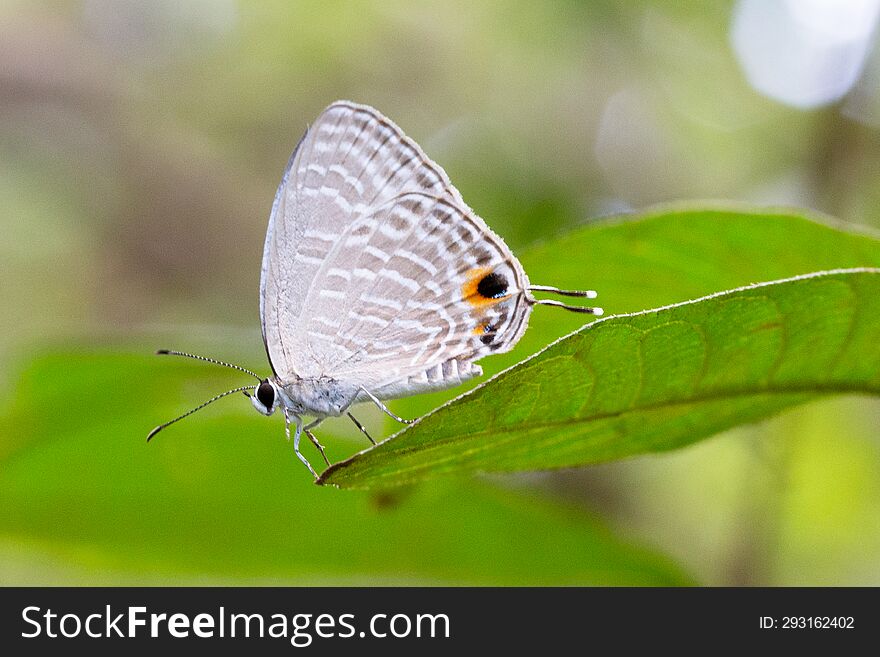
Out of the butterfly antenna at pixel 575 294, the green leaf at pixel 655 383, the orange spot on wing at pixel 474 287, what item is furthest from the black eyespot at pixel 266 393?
the green leaf at pixel 655 383

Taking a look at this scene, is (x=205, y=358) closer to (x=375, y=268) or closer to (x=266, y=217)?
(x=375, y=268)

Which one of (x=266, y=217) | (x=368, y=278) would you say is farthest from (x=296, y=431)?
(x=266, y=217)

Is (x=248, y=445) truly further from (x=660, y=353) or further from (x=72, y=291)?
(x=72, y=291)

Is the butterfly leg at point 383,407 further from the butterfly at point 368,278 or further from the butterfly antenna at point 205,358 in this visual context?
the butterfly antenna at point 205,358

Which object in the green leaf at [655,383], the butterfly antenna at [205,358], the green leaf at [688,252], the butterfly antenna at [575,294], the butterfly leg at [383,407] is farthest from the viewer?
the butterfly antenna at [205,358]

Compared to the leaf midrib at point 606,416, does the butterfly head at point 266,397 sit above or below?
above

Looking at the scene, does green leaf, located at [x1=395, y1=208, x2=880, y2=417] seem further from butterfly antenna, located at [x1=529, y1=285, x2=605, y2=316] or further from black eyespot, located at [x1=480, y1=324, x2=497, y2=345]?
black eyespot, located at [x1=480, y1=324, x2=497, y2=345]

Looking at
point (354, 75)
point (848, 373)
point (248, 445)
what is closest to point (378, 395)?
point (248, 445)

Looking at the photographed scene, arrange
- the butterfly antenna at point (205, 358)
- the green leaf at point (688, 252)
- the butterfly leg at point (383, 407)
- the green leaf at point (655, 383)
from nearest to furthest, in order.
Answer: the green leaf at point (655, 383)
the green leaf at point (688, 252)
the butterfly leg at point (383, 407)
the butterfly antenna at point (205, 358)
